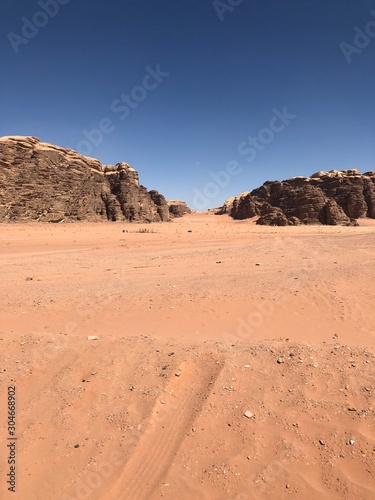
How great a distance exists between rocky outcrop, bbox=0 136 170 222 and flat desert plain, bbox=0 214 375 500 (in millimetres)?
Result: 34571

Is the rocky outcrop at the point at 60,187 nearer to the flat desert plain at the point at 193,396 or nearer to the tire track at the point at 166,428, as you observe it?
the flat desert plain at the point at 193,396

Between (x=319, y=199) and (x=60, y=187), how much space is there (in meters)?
42.2

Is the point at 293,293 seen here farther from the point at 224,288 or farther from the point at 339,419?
the point at 339,419

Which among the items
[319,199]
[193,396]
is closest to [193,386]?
[193,396]

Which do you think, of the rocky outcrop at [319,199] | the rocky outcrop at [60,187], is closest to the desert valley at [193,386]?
the rocky outcrop at [60,187]

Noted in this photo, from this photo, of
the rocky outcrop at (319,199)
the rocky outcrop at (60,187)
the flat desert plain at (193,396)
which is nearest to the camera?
the flat desert plain at (193,396)

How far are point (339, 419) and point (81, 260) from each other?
1185 centimetres

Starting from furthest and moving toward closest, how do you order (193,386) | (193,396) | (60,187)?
(60,187) < (193,386) < (193,396)

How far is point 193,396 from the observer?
3.35m

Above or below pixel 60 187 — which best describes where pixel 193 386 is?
below

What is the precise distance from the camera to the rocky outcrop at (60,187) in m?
35.9

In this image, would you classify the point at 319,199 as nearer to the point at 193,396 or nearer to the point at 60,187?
the point at 60,187

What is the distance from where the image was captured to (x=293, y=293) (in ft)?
21.9

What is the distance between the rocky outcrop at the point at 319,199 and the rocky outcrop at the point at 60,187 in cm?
2537
